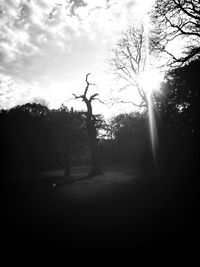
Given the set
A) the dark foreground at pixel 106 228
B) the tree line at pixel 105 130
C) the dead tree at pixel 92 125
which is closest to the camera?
the dark foreground at pixel 106 228

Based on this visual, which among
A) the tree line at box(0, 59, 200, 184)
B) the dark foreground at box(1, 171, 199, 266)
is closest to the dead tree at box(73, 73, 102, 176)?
the tree line at box(0, 59, 200, 184)

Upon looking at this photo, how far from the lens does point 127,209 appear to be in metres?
8.45

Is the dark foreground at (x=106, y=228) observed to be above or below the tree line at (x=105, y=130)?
below

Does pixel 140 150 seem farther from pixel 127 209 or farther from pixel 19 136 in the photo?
pixel 19 136

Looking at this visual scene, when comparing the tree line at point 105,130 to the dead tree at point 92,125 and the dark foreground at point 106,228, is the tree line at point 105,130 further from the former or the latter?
the dark foreground at point 106,228

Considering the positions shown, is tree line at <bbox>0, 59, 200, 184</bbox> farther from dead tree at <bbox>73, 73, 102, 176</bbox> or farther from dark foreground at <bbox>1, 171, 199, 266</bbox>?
dark foreground at <bbox>1, 171, 199, 266</bbox>

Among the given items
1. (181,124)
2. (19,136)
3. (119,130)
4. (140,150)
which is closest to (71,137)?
(140,150)

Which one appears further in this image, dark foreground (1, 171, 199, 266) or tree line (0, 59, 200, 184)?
tree line (0, 59, 200, 184)

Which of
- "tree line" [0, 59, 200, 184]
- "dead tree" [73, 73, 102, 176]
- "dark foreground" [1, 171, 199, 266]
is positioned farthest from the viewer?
"dead tree" [73, 73, 102, 176]

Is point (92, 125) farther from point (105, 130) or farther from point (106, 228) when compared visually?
point (106, 228)

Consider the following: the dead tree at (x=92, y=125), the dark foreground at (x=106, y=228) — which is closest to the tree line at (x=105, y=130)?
the dead tree at (x=92, y=125)

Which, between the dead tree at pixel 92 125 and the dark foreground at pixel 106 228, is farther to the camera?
the dead tree at pixel 92 125

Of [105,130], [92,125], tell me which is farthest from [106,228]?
[105,130]

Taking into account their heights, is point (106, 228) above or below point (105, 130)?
below
